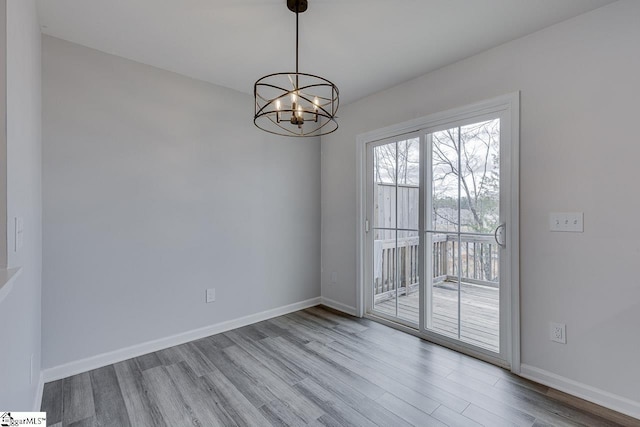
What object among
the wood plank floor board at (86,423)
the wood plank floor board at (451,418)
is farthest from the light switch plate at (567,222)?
the wood plank floor board at (86,423)

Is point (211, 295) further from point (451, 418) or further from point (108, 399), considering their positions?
point (451, 418)

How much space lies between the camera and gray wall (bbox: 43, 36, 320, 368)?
2180 mm

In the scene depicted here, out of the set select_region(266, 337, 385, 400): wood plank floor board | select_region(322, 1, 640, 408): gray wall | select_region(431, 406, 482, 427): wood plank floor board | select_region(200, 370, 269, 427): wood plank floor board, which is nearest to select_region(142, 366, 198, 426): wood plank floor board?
select_region(200, 370, 269, 427): wood plank floor board

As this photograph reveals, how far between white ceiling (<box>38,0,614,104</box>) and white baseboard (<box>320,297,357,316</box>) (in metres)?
2.61

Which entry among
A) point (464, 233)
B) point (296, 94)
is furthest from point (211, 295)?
point (464, 233)

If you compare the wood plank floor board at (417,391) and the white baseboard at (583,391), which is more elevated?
the white baseboard at (583,391)

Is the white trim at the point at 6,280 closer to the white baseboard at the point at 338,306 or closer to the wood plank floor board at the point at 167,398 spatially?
the wood plank floor board at the point at 167,398

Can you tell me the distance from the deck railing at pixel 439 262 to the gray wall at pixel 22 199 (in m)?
2.81

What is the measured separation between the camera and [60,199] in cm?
217

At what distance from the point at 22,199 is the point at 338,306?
3.07 m

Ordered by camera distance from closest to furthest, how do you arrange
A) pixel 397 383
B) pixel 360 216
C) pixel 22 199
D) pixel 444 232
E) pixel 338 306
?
pixel 22 199 < pixel 397 383 < pixel 444 232 < pixel 360 216 < pixel 338 306

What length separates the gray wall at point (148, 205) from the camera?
2.18 meters

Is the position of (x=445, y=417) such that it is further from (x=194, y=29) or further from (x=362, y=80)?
(x=194, y=29)

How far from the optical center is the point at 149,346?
8.38 ft
